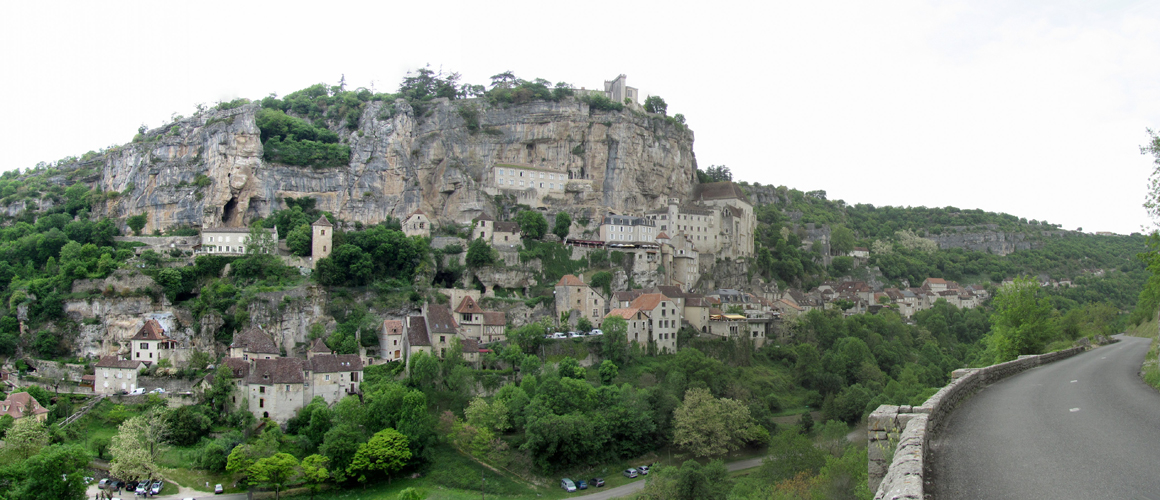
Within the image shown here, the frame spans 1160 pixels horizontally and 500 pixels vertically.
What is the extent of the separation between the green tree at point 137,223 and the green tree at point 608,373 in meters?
45.6

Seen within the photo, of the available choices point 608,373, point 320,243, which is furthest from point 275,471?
point 320,243

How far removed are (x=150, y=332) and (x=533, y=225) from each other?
107 feet

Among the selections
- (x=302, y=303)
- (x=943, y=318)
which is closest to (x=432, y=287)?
(x=302, y=303)

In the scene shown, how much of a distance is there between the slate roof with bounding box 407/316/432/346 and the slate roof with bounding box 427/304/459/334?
0.51 meters

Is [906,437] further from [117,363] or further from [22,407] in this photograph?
[117,363]

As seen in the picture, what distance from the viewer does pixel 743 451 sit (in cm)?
4347

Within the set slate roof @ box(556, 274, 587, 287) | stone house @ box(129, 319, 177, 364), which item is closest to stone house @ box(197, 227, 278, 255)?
stone house @ box(129, 319, 177, 364)

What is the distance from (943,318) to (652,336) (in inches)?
1447

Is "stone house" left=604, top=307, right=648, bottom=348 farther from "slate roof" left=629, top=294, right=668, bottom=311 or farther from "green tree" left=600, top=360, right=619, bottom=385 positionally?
"green tree" left=600, top=360, right=619, bottom=385

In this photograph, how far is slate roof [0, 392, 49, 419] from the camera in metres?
39.2

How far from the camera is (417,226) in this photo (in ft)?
213


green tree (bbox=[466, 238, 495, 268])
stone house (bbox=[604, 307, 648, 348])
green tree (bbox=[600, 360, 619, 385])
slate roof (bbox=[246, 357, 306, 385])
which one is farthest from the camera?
green tree (bbox=[466, 238, 495, 268])

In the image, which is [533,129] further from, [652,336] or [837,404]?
[837,404]

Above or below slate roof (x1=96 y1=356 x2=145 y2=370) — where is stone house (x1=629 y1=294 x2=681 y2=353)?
above
